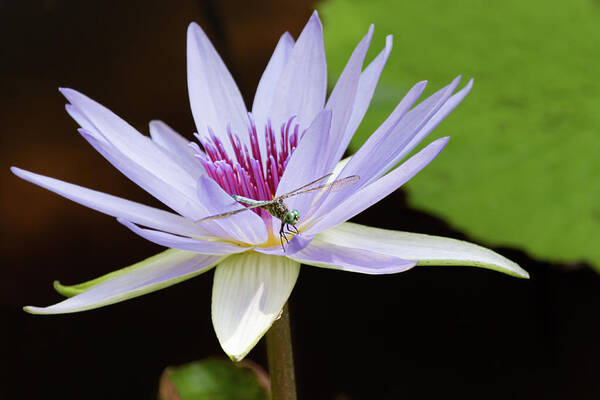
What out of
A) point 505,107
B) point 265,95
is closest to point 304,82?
point 265,95

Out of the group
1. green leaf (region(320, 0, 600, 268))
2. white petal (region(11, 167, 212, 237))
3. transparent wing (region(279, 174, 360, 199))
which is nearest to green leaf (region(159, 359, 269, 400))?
white petal (region(11, 167, 212, 237))

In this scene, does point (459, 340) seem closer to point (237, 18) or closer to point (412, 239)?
point (412, 239)

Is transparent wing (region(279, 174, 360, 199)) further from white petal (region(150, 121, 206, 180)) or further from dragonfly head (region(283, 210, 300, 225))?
white petal (region(150, 121, 206, 180))

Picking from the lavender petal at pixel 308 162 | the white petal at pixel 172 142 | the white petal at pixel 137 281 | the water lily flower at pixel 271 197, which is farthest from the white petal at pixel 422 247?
the white petal at pixel 172 142

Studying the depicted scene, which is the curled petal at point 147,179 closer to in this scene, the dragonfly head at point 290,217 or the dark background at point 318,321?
the dragonfly head at point 290,217

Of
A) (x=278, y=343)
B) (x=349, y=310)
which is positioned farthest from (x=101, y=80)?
(x=278, y=343)

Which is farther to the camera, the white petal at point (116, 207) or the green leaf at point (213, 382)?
the green leaf at point (213, 382)
